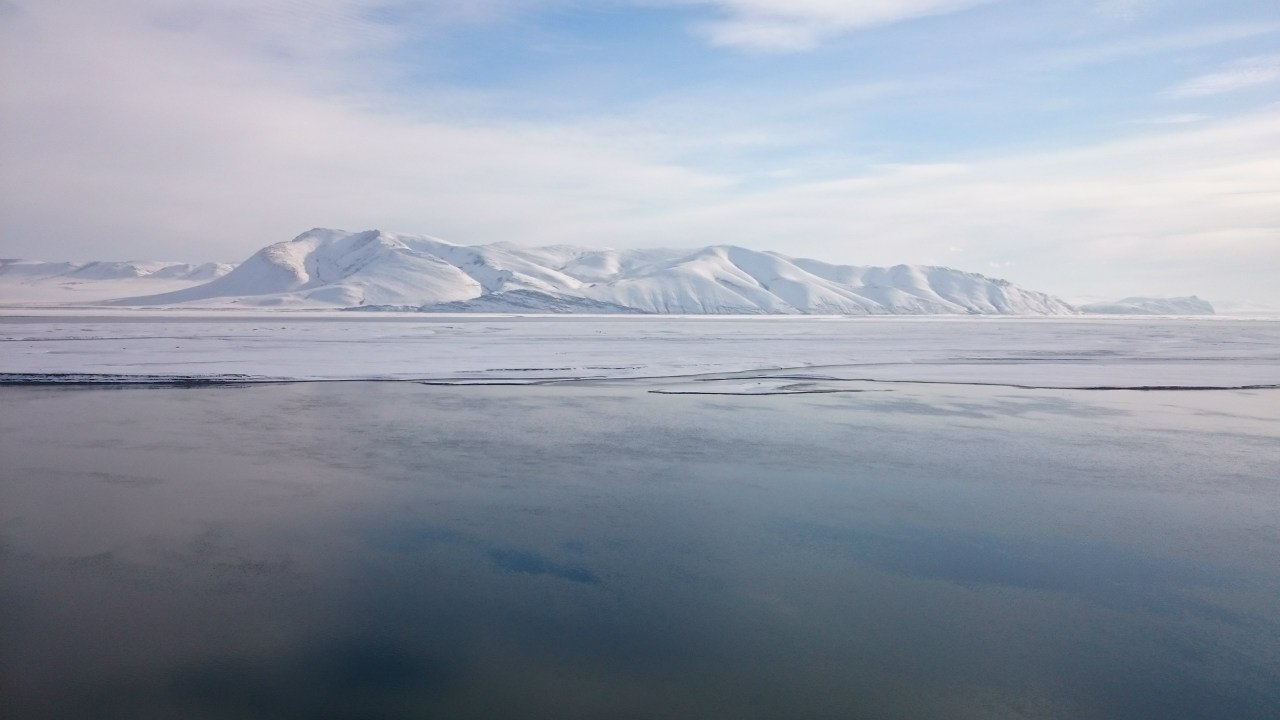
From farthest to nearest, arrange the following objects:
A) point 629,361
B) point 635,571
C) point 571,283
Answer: point 571,283 < point 629,361 < point 635,571

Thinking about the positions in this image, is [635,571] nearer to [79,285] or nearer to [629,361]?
[629,361]

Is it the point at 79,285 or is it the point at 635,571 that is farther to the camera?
the point at 79,285

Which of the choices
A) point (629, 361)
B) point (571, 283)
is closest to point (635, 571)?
point (629, 361)

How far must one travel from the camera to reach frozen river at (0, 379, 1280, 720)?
4414 mm

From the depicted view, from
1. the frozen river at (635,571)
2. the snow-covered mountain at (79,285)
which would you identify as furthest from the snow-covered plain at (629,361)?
the snow-covered mountain at (79,285)

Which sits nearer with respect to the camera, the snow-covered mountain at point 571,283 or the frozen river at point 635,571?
the frozen river at point 635,571

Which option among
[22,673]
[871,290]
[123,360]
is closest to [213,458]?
[22,673]

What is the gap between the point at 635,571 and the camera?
602cm

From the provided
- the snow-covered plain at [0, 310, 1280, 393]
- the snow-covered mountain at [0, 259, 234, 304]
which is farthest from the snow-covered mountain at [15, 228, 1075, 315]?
the snow-covered plain at [0, 310, 1280, 393]

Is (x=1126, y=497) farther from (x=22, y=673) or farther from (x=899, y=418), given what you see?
(x=22, y=673)

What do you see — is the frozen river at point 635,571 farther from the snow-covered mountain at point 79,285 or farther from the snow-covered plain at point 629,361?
the snow-covered mountain at point 79,285

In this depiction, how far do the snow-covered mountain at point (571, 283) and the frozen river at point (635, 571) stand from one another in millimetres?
93842

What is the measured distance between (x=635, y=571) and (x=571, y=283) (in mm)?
126215

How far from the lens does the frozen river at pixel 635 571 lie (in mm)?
4414
